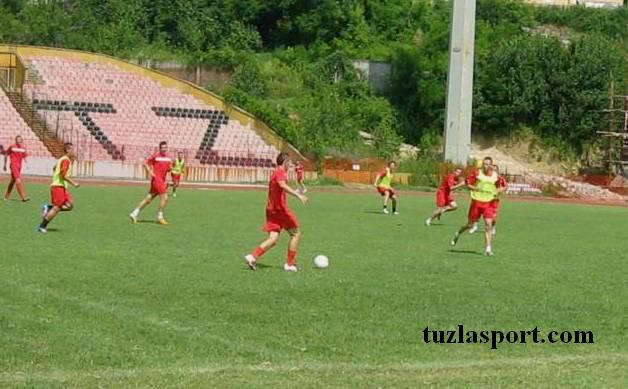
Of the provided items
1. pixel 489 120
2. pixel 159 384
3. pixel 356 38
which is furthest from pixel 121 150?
pixel 159 384

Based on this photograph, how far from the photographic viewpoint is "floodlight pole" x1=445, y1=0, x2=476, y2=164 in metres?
62.3

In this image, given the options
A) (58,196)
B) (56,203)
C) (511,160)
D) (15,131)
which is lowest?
(56,203)

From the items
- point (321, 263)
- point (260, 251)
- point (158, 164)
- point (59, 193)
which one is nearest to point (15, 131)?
point (158, 164)

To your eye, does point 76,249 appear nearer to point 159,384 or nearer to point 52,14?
point 159,384

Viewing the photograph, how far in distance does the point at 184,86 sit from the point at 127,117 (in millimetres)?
6273

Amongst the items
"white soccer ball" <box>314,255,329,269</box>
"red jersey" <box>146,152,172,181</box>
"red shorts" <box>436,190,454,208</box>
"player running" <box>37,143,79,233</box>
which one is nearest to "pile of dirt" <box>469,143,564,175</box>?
"red shorts" <box>436,190,454,208</box>

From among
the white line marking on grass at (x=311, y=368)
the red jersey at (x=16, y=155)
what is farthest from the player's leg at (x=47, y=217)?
the white line marking on grass at (x=311, y=368)

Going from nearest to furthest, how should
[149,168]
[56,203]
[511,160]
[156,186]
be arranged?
[56,203]
[149,168]
[156,186]
[511,160]

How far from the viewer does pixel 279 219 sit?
17.1 meters

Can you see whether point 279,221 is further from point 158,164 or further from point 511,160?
point 511,160

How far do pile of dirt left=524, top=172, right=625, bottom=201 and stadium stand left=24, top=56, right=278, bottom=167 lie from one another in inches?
605

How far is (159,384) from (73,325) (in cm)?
266

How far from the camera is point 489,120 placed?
78625 mm

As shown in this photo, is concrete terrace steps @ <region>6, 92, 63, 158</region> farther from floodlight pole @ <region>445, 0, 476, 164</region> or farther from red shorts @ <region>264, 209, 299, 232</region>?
red shorts @ <region>264, 209, 299, 232</region>
